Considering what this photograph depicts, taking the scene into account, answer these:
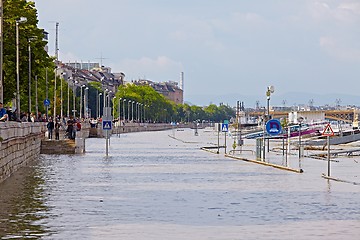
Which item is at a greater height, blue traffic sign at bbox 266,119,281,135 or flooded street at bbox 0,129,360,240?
blue traffic sign at bbox 266,119,281,135

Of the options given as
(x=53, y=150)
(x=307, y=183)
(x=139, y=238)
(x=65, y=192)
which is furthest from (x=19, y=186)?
(x=53, y=150)

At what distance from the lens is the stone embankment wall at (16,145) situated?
1510 inches

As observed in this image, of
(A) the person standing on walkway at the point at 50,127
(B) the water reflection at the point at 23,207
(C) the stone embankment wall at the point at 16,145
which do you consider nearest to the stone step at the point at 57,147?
(A) the person standing on walkway at the point at 50,127

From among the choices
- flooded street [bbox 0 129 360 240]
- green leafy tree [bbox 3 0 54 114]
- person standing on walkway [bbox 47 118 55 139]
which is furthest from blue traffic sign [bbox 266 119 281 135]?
person standing on walkway [bbox 47 118 55 139]

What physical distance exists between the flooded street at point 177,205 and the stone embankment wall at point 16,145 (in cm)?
67

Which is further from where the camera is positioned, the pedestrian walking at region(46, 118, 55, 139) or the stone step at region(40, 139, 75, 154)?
the pedestrian walking at region(46, 118, 55, 139)

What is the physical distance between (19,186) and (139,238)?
53.9ft

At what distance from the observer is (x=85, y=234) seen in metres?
21.8

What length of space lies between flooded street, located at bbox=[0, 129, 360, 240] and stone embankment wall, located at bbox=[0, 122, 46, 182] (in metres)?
0.67

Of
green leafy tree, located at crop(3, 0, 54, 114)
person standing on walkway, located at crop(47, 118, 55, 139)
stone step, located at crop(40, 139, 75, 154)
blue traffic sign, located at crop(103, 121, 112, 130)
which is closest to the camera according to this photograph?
blue traffic sign, located at crop(103, 121, 112, 130)

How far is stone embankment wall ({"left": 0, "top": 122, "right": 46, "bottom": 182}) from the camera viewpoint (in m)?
38.3

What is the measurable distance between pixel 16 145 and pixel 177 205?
18.5 meters

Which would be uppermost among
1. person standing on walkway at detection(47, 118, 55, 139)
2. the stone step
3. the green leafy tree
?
the green leafy tree

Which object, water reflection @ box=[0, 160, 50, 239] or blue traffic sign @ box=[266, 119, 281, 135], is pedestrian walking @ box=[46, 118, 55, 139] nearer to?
blue traffic sign @ box=[266, 119, 281, 135]
